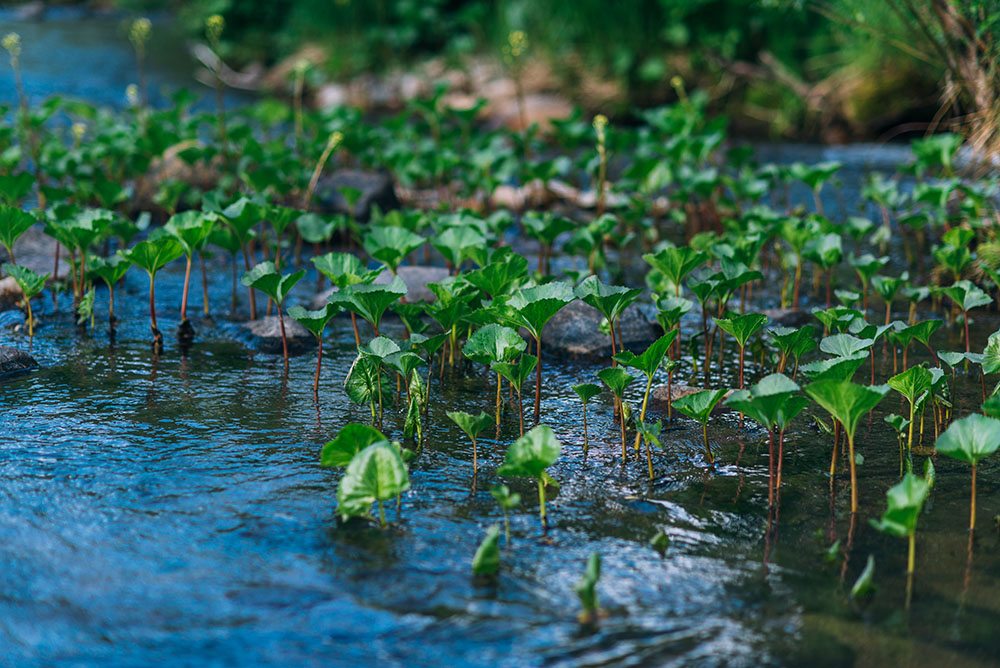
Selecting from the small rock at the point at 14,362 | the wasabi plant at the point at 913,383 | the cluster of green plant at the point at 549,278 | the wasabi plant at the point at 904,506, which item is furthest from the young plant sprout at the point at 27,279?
the wasabi plant at the point at 904,506

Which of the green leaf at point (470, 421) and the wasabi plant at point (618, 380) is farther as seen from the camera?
the wasabi plant at point (618, 380)

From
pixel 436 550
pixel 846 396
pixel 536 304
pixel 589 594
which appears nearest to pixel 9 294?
pixel 536 304

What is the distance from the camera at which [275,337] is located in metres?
4.65

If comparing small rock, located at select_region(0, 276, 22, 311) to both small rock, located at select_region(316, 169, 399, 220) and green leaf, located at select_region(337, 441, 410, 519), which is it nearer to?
small rock, located at select_region(316, 169, 399, 220)

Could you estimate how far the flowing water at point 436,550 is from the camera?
2414 millimetres

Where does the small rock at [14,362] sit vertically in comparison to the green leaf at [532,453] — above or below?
above

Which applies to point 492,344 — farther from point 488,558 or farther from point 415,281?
point 415,281

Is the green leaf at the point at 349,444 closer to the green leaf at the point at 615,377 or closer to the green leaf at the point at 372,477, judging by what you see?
the green leaf at the point at 372,477

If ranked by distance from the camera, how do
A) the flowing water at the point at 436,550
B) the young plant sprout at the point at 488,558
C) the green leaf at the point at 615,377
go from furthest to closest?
the green leaf at the point at 615,377 → the young plant sprout at the point at 488,558 → the flowing water at the point at 436,550

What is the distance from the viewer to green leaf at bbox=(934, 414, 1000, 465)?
107 inches

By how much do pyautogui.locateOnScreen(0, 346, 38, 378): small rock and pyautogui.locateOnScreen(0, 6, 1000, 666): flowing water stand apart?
0.38 feet

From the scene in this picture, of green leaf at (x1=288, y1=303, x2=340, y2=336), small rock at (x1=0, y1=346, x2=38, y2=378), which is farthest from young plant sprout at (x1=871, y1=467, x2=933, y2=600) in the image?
small rock at (x1=0, y1=346, x2=38, y2=378)

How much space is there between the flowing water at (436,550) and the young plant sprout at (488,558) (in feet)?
0.12

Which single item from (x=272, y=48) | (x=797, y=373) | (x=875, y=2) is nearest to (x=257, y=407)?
(x=797, y=373)
